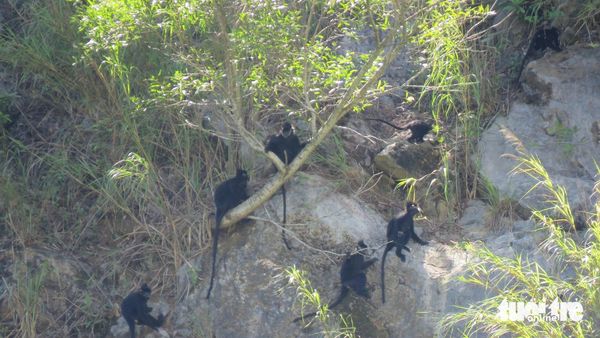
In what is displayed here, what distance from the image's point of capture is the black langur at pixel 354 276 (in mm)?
6859

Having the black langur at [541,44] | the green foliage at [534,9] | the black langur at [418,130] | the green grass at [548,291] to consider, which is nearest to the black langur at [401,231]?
the green grass at [548,291]

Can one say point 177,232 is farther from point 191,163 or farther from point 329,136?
point 329,136

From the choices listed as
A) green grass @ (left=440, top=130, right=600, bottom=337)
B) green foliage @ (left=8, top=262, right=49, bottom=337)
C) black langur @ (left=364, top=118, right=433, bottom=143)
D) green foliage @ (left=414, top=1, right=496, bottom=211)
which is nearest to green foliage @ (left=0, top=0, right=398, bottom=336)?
green foliage @ (left=8, top=262, right=49, bottom=337)

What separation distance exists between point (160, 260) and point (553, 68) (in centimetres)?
404

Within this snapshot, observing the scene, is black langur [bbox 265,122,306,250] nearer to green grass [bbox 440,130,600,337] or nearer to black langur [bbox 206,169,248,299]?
black langur [bbox 206,169,248,299]

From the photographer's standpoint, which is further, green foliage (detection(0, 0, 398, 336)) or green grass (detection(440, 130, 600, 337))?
green foliage (detection(0, 0, 398, 336))

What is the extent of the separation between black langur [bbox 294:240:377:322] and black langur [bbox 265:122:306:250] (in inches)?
26.6

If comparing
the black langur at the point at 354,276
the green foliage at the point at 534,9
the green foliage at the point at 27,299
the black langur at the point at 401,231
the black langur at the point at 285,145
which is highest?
the green foliage at the point at 534,9

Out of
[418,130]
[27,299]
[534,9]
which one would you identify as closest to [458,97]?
[418,130]

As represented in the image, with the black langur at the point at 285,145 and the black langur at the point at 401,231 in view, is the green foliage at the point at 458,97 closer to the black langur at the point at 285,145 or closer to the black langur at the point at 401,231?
the black langur at the point at 401,231

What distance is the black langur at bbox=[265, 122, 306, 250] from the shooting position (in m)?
7.47

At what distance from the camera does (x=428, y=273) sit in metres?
7.02

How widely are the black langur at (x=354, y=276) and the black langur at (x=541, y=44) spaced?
2839 millimetres

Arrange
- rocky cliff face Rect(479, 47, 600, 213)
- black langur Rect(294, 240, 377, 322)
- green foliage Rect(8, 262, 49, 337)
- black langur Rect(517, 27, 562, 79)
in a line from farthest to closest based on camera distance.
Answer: black langur Rect(517, 27, 562, 79), rocky cliff face Rect(479, 47, 600, 213), green foliage Rect(8, 262, 49, 337), black langur Rect(294, 240, 377, 322)
